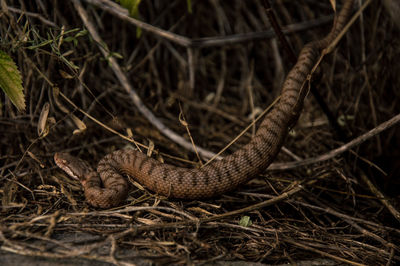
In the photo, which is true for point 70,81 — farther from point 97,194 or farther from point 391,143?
point 391,143

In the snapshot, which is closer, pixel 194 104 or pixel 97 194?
pixel 97 194

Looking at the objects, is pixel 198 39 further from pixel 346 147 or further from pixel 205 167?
pixel 346 147

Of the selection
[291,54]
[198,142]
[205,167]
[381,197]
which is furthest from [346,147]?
[198,142]

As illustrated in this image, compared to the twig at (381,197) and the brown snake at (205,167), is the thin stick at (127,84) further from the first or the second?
the twig at (381,197)

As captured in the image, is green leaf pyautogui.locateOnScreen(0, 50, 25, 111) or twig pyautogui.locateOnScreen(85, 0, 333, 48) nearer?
green leaf pyautogui.locateOnScreen(0, 50, 25, 111)

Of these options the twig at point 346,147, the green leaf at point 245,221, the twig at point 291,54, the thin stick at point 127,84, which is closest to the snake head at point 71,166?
the thin stick at point 127,84

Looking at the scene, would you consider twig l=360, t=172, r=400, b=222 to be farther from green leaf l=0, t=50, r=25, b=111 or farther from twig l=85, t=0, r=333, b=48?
green leaf l=0, t=50, r=25, b=111

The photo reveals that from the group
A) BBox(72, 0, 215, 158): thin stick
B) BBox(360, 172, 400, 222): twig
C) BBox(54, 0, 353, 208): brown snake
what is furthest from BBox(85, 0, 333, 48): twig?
BBox(360, 172, 400, 222): twig

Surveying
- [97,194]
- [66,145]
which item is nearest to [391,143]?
[97,194]

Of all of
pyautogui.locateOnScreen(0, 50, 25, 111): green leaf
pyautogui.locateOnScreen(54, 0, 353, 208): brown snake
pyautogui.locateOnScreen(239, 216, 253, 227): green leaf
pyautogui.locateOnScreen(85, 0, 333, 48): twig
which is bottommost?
pyautogui.locateOnScreen(239, 216, 253, 227): green leaf
